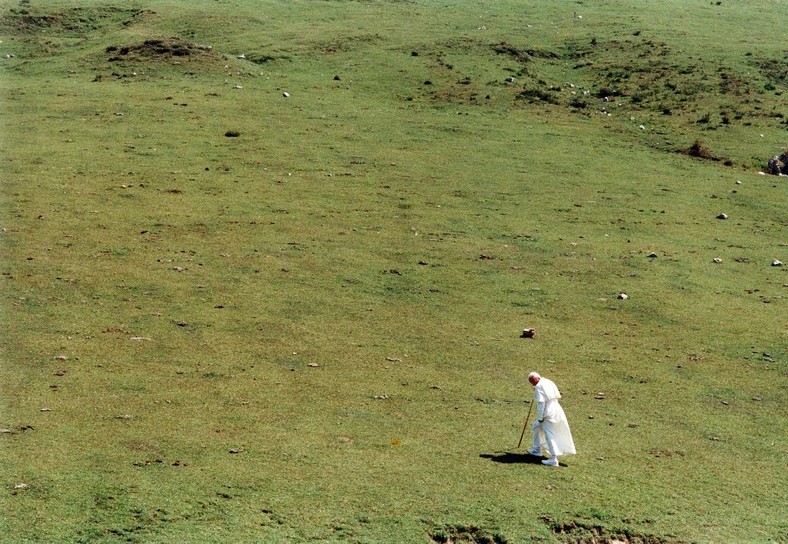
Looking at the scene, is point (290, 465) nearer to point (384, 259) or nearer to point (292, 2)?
point (384, 259)

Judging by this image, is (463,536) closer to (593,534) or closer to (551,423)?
(593,534)

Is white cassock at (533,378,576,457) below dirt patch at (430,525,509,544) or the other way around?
the other way around

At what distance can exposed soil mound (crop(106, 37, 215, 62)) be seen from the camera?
182 feet

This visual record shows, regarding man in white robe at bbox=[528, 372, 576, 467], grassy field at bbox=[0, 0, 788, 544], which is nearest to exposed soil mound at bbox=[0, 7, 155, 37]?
grassy field at bbox=[0, 0, 788, 544]

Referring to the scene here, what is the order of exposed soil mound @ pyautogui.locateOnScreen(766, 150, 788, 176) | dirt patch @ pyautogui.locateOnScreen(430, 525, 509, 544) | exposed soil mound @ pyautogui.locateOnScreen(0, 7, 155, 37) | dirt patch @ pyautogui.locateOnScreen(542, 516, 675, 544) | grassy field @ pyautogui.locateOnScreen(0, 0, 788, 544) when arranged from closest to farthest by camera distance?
dirt patch @ pyautogui.locateOnScreen(430, 525, 509, 544), dirt patch @ pyautogui.locateOnScreen(542, 516, 675, 544), grassy field @ pyautogui.locateOnScreen(0, 0, 788, 544), exposed soil mound @ pyautogui.locateOnScreen(766, 150, 788, 176), exposed soil mound @ pyautogui.locateOnScreen(0, 7, 155, 37)

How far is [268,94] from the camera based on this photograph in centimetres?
5178

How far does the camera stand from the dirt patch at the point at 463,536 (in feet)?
48.7

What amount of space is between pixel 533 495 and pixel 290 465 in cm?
406

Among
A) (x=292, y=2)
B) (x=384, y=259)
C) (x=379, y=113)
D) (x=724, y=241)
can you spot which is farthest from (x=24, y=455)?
(x=292, y=2)

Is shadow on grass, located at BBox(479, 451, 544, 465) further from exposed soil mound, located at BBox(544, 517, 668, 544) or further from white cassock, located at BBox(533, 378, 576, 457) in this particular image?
exposed soil mound, located at BBox(544, 517, 668, 544)

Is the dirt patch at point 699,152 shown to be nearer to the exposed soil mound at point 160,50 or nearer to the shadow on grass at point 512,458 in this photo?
the exposed soil mound at point 160,50

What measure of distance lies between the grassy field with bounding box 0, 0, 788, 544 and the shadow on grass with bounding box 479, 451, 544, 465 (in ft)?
0.22

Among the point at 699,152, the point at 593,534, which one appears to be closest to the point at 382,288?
the point at 593,534

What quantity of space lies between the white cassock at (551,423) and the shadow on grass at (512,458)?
33 cm
